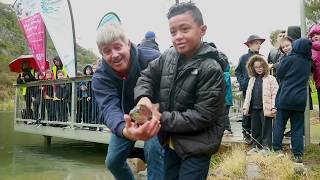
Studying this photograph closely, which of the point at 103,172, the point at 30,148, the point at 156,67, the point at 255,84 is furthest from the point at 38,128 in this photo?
the point at 156,67

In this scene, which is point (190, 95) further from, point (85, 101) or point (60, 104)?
point (60, 104)

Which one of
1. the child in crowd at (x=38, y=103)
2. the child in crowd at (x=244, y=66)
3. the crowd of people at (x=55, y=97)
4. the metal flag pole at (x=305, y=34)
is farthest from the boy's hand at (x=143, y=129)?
the child in crowd at (x=38, y=103)

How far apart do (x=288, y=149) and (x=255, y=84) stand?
912 mm

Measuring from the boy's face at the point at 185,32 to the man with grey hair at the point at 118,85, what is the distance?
18.4 inches

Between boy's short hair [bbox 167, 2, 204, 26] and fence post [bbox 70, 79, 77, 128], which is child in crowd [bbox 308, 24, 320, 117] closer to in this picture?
boy's short hair [bbox 167, 2, 204, 26]

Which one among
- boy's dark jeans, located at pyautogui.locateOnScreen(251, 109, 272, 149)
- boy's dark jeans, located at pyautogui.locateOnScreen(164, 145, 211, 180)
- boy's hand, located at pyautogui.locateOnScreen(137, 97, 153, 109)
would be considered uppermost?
boy's hand, located at pyautogui.locateOnScreen(137, 97, 153, 109)

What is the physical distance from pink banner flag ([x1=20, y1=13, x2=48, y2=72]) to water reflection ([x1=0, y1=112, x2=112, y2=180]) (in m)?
1.87

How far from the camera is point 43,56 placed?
9.99 m

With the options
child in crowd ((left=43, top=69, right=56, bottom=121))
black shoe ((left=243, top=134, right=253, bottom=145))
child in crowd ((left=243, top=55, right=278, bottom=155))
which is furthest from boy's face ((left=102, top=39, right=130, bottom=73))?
child in crowd ((left=43, top=69, right=56, bottom=121))

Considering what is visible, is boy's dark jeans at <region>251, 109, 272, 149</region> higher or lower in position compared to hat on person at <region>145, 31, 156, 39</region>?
lower

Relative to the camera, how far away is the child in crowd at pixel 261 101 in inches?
210

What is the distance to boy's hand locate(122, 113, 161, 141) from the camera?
2203 millimetres

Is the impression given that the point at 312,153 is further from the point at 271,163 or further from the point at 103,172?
the point at 103,172

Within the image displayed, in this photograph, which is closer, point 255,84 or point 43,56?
point 255,84
